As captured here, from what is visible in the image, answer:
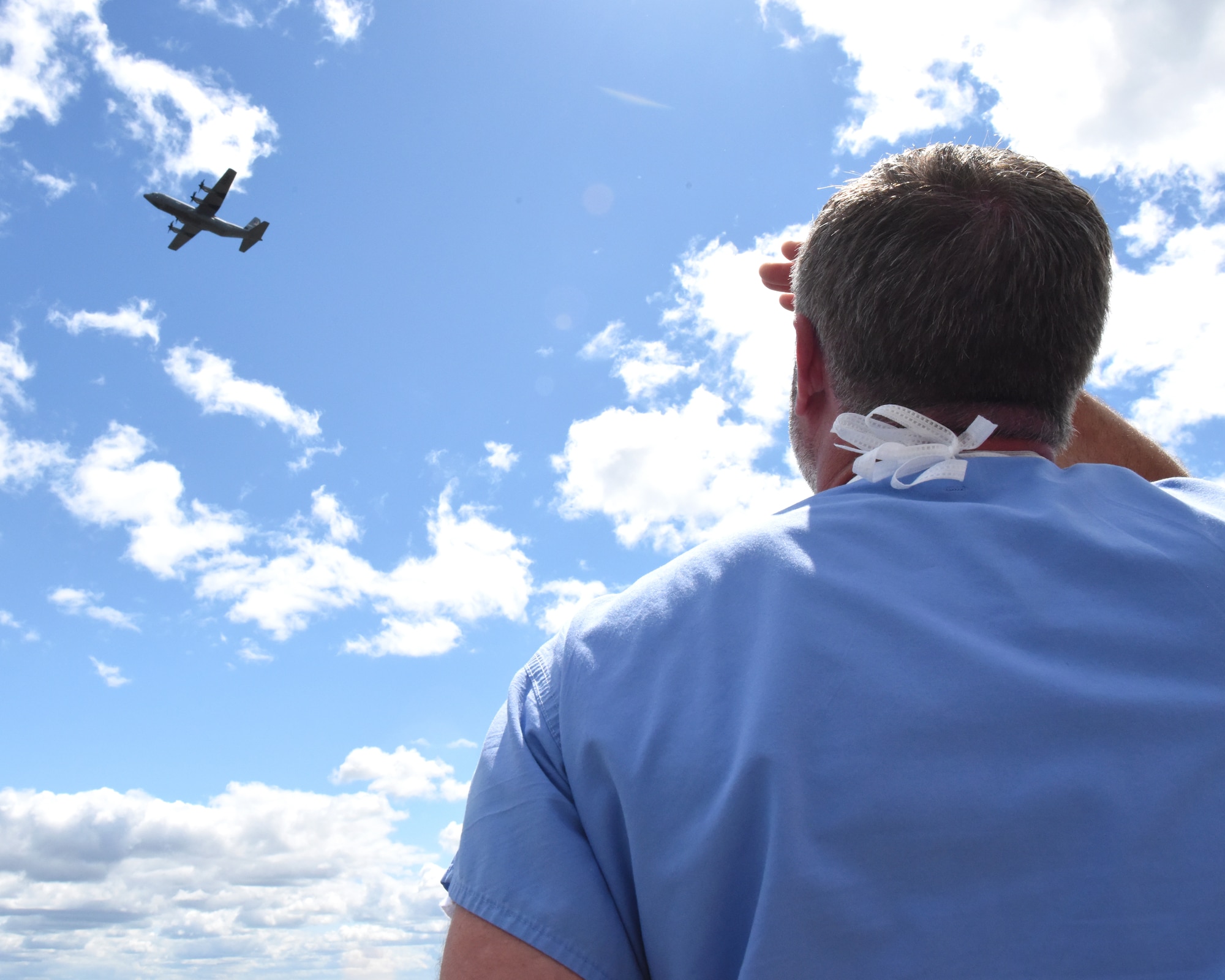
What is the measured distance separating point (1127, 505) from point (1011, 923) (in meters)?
1.18

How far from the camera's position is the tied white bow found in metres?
2.23

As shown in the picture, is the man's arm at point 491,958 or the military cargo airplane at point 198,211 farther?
the military cargo airplane at point 198,211

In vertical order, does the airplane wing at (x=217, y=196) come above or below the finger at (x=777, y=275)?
above

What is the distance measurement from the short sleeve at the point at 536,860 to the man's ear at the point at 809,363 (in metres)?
1.40

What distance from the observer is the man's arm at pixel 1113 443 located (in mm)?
4023

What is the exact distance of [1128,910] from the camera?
159 centimetres

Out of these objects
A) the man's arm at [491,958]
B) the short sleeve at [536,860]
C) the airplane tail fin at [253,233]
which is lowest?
the man's arm at [491,958]

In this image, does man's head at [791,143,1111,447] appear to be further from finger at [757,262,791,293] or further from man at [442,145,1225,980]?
finger at [757,262,791,293]

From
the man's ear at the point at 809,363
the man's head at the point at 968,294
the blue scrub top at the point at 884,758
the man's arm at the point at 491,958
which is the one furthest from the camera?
the man's ear at the point at 809,363

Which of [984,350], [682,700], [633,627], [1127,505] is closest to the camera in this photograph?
[682,700]

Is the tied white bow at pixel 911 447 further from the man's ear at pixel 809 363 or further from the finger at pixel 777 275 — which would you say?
the finger at pixel 777 275

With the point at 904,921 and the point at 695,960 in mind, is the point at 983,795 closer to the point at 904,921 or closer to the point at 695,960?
the point at 904,921

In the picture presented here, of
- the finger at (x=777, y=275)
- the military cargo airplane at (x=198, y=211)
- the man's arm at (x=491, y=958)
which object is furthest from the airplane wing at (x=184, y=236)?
the man's arm at (x=491, y=958)

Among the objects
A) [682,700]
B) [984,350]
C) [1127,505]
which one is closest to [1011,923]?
[682,700]
